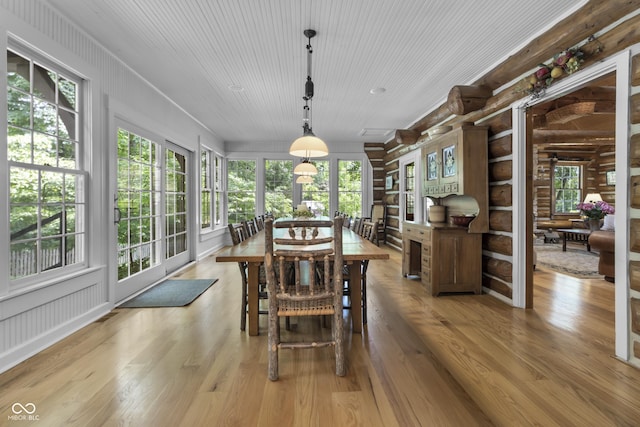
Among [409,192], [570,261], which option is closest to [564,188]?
[570,261]

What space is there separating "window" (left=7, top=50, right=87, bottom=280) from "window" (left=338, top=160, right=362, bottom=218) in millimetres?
6141

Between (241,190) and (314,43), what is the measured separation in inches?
223

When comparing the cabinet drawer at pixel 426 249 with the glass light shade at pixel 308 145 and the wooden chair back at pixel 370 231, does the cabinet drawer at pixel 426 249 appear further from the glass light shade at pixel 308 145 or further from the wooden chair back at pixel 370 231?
the glass light shade at pixel 308 145

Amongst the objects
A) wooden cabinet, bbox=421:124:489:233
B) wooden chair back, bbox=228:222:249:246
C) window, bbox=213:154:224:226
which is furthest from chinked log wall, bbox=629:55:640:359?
window, bbox=213:154:224:226

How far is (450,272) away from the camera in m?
3.93

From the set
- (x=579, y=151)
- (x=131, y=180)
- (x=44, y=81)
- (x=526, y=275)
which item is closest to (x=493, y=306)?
(x=526, y=275)

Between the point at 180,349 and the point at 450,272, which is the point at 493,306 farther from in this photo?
the point at 180,349

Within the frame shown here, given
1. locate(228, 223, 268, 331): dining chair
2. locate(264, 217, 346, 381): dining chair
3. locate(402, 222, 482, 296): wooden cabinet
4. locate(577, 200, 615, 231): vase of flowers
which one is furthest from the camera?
locate(577, 200, 615, 231): vase of flowers

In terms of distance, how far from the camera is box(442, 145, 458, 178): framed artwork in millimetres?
4070

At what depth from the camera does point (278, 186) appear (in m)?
8.45

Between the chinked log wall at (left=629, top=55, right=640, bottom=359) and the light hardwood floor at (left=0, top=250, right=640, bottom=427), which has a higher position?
the chinked log wall at (left=629, top=55, right=640, bottom=359)

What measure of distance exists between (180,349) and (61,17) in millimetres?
2945

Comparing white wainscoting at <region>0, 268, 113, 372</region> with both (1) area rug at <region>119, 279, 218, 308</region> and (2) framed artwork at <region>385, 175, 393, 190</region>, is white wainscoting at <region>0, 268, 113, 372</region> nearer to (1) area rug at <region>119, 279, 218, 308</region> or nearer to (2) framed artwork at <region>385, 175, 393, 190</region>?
(1) area rug at <region>119, 279, 218, 308</region>

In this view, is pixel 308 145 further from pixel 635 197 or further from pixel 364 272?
pixel 635 197
